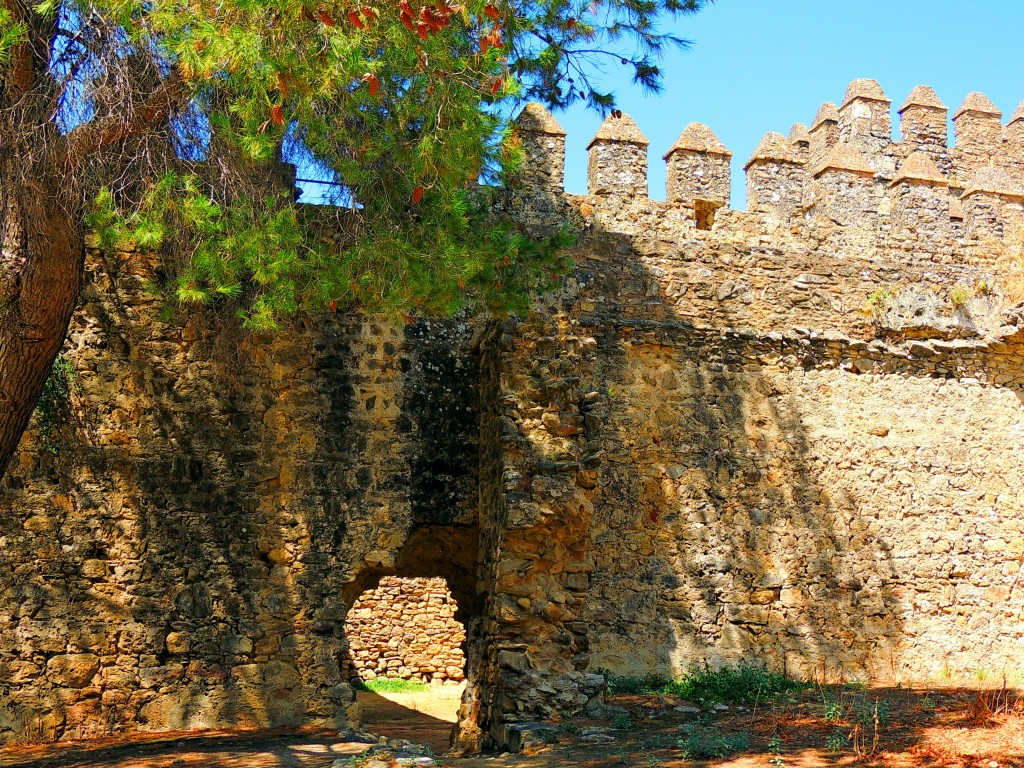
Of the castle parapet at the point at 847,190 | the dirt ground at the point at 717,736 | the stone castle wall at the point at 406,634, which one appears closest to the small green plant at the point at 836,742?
the dirt ground at the point at 717,736

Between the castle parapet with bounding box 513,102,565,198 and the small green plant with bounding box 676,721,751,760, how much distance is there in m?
5.50

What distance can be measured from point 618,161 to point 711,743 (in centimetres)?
648

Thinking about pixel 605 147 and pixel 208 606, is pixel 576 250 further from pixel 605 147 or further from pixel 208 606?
pixel 208 606

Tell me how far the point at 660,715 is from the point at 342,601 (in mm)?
2600

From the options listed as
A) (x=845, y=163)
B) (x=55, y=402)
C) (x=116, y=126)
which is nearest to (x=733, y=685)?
(x=845, y=163)

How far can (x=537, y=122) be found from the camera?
10.9m

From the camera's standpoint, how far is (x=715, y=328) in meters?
10.7

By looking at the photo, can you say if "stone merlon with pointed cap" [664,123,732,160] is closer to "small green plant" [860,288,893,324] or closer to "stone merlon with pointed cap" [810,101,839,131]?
"small green plant" [860,288,893,324]

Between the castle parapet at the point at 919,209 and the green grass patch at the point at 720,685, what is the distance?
15.5ft

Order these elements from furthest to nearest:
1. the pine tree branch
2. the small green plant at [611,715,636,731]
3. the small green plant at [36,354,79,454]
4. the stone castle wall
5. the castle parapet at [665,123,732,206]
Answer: the stone castle wall < the castle parapet at [665,123,732,206] < the small green plant at [36,354,79,454] < the small green plant at [611,715,636,731] < the pine tree branch

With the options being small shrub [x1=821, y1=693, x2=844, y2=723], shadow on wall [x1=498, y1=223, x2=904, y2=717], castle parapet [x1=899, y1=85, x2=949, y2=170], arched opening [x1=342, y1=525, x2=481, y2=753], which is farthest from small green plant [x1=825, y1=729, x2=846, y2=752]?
castle parapet [x1=899, y1=85, x2=949, y2=170]

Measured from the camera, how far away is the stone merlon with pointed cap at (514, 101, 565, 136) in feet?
35.8

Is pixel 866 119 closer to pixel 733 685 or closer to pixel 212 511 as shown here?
pixel 733 685

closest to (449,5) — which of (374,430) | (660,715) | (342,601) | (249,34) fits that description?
(249,34)
